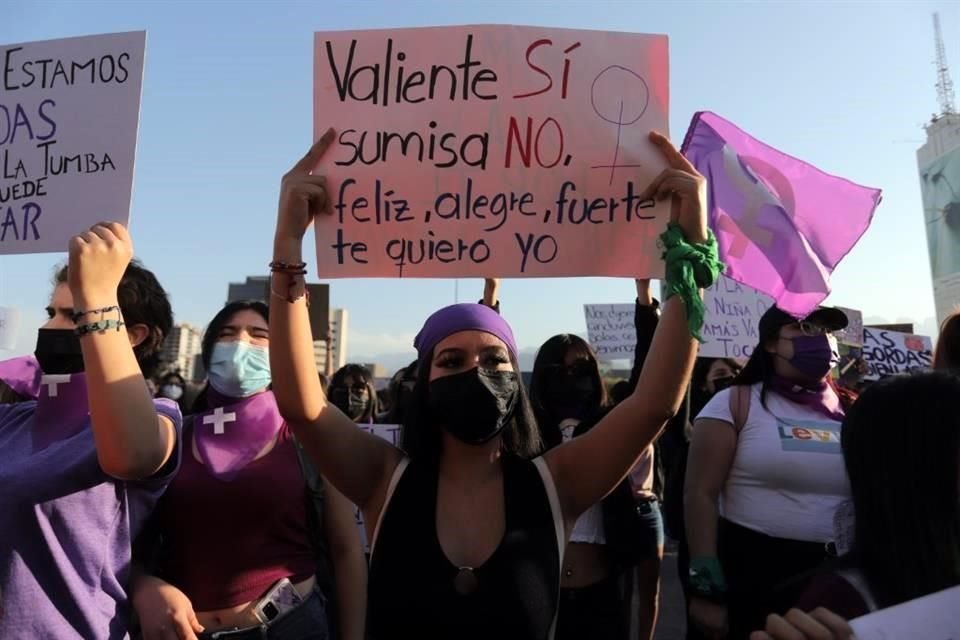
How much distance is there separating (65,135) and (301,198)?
1096 millimetres

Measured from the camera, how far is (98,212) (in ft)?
7.66

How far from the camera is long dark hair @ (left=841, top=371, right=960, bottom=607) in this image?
130cm

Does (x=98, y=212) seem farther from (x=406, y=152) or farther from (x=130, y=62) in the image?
(x=406, y=152)

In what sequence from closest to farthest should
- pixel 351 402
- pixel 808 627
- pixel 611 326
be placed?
1. pixel 808 627
2. pixel 351 402
3. pixel 611 326

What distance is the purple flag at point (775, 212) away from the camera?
2.62 m

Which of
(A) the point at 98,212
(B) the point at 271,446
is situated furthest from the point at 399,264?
(A) the point at 98,212

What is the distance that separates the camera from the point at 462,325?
2.00m

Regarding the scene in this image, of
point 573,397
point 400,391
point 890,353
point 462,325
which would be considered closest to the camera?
point 462,325

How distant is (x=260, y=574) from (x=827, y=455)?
1997 millimetres

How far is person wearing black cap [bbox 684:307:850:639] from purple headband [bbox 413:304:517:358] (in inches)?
46.0

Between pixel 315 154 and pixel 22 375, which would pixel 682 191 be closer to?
pixel 315 154

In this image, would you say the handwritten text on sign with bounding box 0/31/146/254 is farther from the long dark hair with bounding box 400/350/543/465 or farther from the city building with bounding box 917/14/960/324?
the city building with bounding box 917/14/960/324

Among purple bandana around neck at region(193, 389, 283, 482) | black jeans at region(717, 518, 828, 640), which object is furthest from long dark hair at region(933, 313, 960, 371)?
purple bandana around neck at region(193, 389, 283, 482)

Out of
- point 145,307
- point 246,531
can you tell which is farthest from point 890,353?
point 145,307
